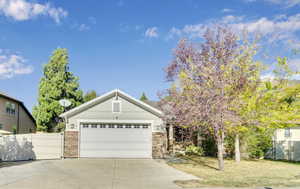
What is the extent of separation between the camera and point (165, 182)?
9594mm

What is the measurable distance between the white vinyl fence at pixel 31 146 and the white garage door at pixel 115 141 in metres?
1.65

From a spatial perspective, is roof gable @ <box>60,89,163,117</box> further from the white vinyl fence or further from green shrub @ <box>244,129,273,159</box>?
green shrub @ <box>244,129,273,159</box>

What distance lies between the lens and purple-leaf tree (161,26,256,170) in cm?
1266

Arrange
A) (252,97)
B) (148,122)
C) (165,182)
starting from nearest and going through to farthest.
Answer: (165,182), (252,97), (148,122)

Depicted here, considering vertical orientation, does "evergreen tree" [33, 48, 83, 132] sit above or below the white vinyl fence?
above

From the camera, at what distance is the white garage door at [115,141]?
18.2 meters

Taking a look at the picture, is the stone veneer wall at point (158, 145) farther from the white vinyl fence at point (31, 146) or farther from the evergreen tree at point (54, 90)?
the evergreen tree at point (54, 90)

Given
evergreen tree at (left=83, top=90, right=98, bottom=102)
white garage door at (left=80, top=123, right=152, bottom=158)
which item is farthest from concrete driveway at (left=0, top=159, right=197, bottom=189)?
evergreen tree at (left=83, top=90, right=98, bottom=102)

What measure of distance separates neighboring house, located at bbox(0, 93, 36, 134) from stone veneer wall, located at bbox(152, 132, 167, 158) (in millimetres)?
14283

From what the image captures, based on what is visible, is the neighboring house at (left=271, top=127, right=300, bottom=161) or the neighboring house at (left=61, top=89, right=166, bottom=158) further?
the neighboring house at (left=271, top=127, right=300, bottom=161)

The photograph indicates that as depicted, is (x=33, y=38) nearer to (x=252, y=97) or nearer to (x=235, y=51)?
(x=235, y=51)

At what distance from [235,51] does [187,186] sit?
8.14m

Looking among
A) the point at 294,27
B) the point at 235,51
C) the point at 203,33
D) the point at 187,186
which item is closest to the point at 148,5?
the point at 203,33

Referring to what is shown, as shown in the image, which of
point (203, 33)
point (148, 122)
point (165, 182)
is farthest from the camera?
point (148, 122)
